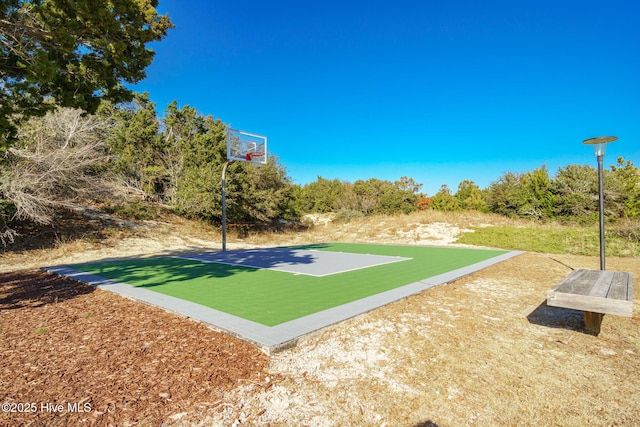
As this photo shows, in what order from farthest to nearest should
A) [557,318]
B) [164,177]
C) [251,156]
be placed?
[164,177]
[251,156]
[557,318]

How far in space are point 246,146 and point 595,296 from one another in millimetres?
14159

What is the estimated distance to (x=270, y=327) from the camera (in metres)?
3.75

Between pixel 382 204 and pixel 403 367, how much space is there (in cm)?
3142

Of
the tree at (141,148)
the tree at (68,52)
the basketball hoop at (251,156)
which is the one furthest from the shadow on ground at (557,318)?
the tree at (141,148)

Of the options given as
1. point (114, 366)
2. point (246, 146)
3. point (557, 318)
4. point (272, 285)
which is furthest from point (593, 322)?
point (246, 146)

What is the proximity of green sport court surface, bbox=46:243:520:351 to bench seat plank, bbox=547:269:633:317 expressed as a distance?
6.96 feet

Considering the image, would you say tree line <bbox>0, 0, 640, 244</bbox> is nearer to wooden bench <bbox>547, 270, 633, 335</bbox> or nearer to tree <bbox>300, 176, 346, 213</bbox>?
tree <bbox>300, 176, 346, 213</bbox>

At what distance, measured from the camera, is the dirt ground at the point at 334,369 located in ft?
7.30

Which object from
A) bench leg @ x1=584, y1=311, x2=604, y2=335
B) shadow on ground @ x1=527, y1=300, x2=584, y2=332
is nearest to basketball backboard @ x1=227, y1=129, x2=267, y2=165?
shadow on ground @ x1=527, y1=300, x2=584, y2=332

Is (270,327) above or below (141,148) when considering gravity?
below

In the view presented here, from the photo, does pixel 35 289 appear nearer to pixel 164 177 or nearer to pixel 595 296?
pixel 595 296

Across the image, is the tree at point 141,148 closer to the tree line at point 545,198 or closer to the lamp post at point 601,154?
the tree line at point 545,198

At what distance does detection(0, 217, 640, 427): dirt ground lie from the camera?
7.30 ft

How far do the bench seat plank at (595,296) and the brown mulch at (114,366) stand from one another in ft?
9.49
